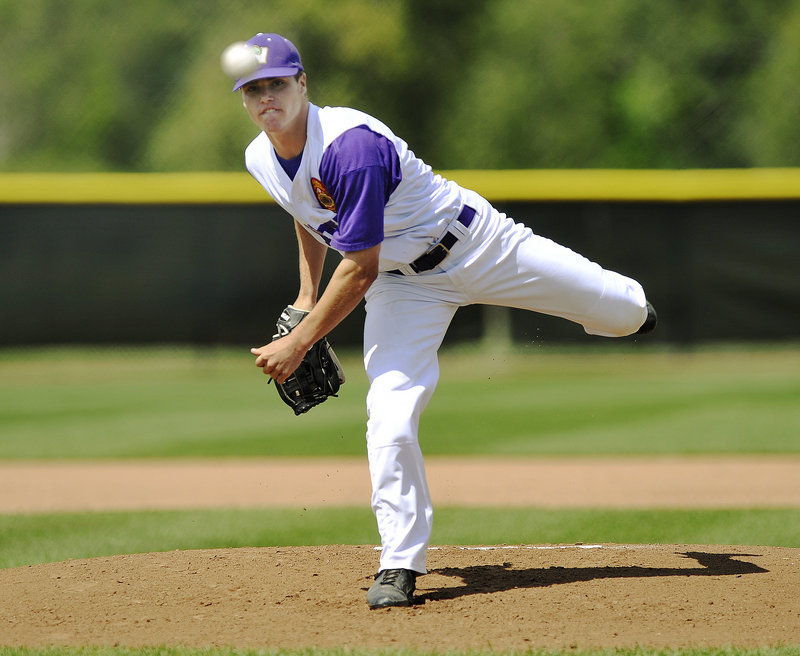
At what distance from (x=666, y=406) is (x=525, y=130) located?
39.5 feet

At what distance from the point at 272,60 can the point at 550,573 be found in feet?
6.54

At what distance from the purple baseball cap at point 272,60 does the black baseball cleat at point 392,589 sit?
5.10 feet

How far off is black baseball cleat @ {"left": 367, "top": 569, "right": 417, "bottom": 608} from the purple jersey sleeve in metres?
1.02

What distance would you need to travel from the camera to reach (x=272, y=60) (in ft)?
11.0

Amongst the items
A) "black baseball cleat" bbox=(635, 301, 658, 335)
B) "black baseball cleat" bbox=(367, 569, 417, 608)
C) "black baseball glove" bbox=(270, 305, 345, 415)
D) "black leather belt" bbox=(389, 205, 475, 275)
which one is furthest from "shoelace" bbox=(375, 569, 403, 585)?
"black baseball cleat" bbox=(635, 301, 658, 335)

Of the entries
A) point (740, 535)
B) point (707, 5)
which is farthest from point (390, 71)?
point (740, 535)

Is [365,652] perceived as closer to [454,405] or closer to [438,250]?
[438,250]

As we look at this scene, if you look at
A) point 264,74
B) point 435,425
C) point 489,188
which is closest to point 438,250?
point 264,74

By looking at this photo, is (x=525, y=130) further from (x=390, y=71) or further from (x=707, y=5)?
(x=707, y=5)

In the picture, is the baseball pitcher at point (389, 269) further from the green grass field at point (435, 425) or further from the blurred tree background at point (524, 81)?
the blurred tree background at point (524, 81)

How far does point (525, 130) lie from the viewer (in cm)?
2125

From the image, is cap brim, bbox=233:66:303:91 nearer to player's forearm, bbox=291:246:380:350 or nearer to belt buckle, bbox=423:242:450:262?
player's forearm, bbox=291:246:380:350

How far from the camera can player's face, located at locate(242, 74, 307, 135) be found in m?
3.35

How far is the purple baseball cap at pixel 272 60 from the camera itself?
11.0 feet
